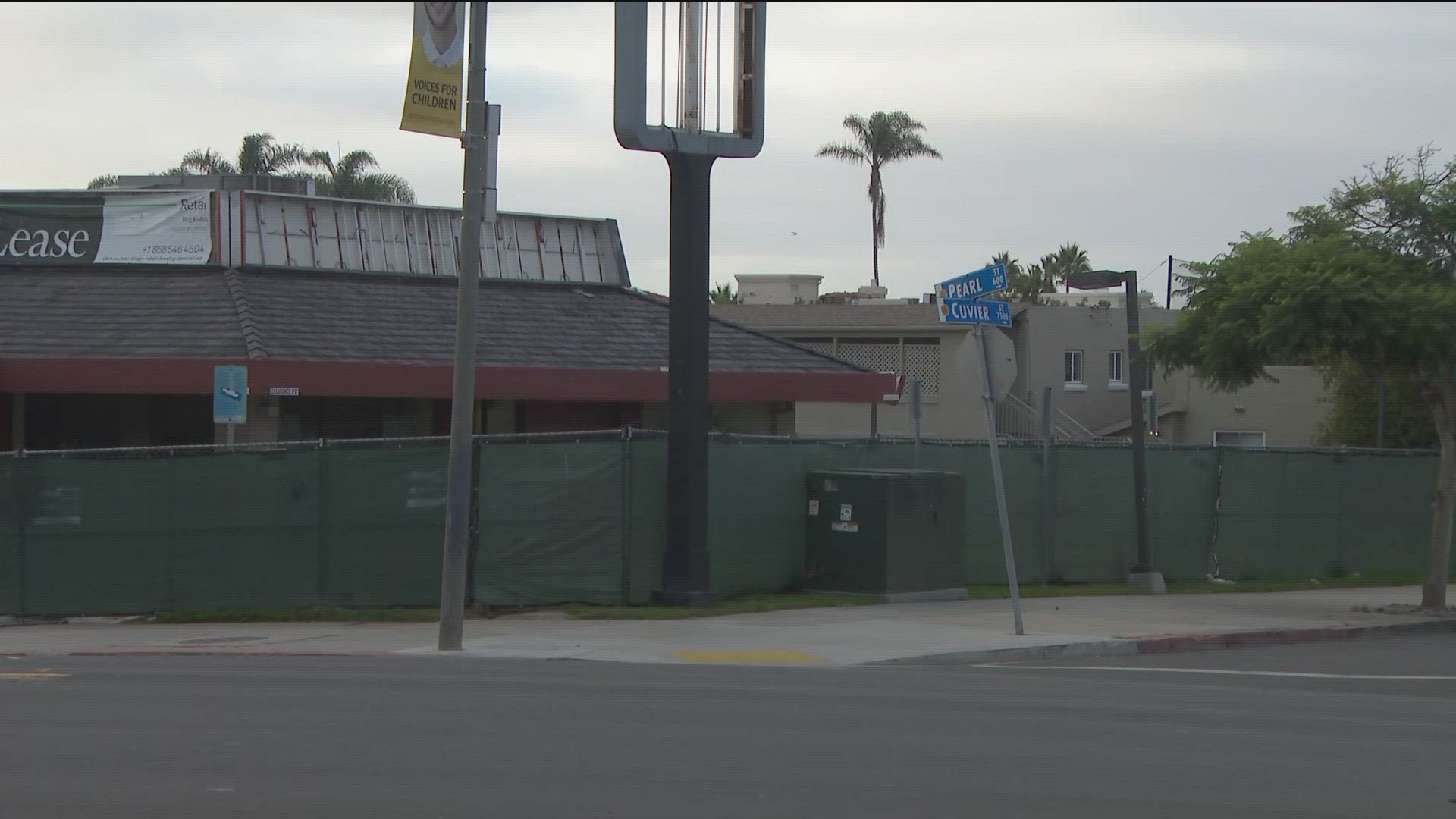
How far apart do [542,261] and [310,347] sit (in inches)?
286

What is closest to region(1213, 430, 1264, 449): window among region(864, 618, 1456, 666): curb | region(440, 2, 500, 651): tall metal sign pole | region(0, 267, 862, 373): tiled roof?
region(0, 267, 862, 373): tiled roof

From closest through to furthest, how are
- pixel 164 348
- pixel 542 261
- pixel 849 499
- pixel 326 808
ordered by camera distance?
pixel 326 808, pixel 849 499, pixel 164 348, pixel 542 261

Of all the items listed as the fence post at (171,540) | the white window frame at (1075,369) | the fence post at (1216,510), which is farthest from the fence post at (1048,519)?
the white window frame at (1075,369)

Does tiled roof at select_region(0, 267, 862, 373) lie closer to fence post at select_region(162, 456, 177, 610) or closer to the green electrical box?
fence post at select_region(162, 456, 177, 610)

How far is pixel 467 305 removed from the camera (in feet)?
48.0

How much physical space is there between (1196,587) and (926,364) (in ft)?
79.3

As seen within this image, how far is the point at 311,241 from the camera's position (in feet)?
86.4

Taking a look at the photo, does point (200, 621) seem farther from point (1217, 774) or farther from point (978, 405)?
point (978, 405)

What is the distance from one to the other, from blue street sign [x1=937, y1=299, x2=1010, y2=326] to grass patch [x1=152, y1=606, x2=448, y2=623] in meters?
6.22

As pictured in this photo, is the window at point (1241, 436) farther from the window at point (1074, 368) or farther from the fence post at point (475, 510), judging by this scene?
Answer: the fence post at point (475, 510)

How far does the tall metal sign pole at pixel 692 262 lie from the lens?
17141mm

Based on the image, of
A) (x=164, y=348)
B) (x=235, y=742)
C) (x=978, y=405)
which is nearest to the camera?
(x=235, y=742)

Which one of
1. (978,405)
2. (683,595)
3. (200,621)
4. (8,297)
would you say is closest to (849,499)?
(683,595)

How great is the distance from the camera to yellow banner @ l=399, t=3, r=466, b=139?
1423 centimetres
